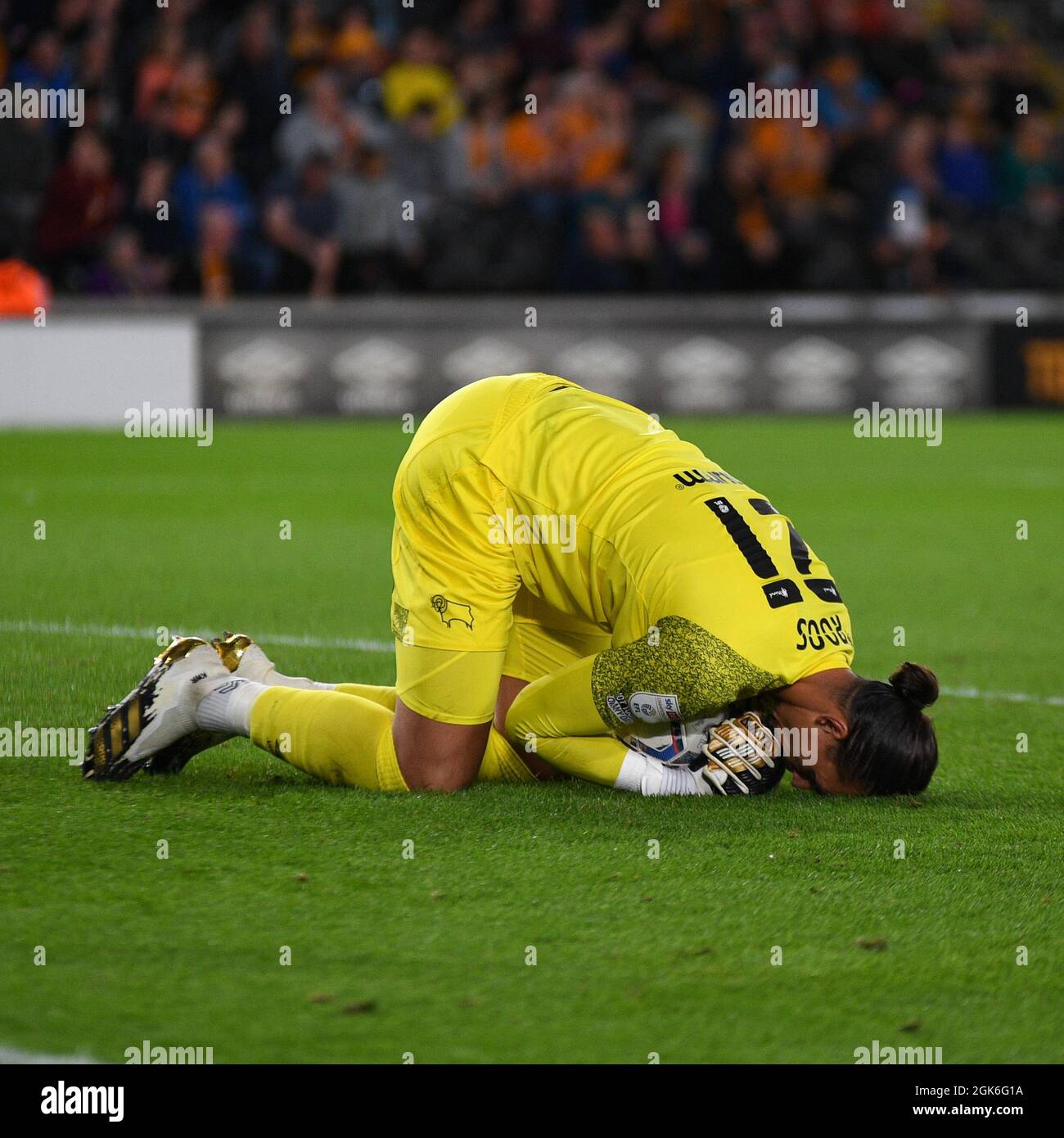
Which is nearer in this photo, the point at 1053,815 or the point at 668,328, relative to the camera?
the point at 1053,815

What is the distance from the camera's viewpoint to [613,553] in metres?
4.57

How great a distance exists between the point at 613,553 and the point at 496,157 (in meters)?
15.2

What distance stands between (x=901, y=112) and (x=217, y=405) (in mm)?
9255

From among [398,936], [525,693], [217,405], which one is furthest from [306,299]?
[398,936]

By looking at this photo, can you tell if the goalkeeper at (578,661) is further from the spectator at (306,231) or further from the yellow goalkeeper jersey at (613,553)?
the spectator at (306,231)

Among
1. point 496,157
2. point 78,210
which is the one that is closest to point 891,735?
point 78,210

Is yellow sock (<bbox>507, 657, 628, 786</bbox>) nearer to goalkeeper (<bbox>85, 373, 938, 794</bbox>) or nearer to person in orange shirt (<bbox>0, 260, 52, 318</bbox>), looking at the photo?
goalkeeper (<bbox>85, 373, 938, 794</bbox>)

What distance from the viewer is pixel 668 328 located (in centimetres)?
1833

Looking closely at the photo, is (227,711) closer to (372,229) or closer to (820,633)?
(820,633)

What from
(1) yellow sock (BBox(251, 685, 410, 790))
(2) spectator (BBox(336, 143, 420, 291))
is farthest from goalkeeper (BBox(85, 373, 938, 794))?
(2) spectator (BBox(336, 143, 420, 291))

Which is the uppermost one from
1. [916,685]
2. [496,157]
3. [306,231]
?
[496,157]

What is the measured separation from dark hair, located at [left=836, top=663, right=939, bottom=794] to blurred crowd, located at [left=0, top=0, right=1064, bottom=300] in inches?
556

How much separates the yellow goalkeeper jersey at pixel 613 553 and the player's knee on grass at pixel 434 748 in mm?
216

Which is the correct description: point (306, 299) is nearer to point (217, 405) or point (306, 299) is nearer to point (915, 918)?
point (217, 405)
